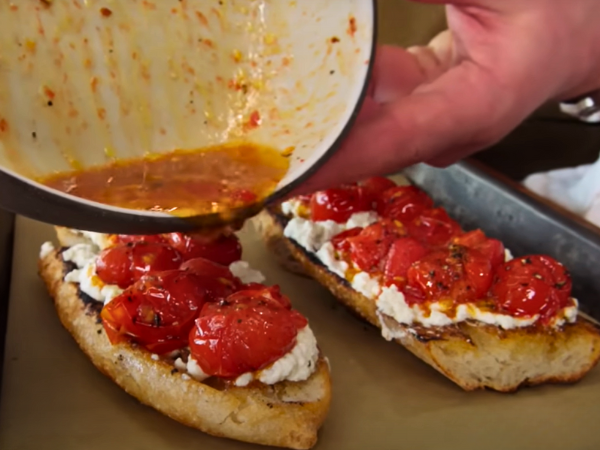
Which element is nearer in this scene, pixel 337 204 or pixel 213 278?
pixel 213 278

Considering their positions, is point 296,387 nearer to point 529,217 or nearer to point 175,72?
point 175,72

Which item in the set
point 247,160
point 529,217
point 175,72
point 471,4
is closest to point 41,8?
point 175,72

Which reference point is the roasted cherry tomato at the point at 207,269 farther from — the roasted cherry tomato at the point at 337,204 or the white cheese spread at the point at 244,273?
the roasted cherry tomato at the point at 337,204

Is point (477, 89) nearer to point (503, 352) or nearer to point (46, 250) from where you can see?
point (503, 352)

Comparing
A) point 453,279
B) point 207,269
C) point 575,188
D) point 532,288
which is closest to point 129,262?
point 207,269

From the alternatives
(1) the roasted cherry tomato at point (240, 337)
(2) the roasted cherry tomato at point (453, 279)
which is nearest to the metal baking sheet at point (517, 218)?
(2) the roasted cherry tomato at point (453, 279)
